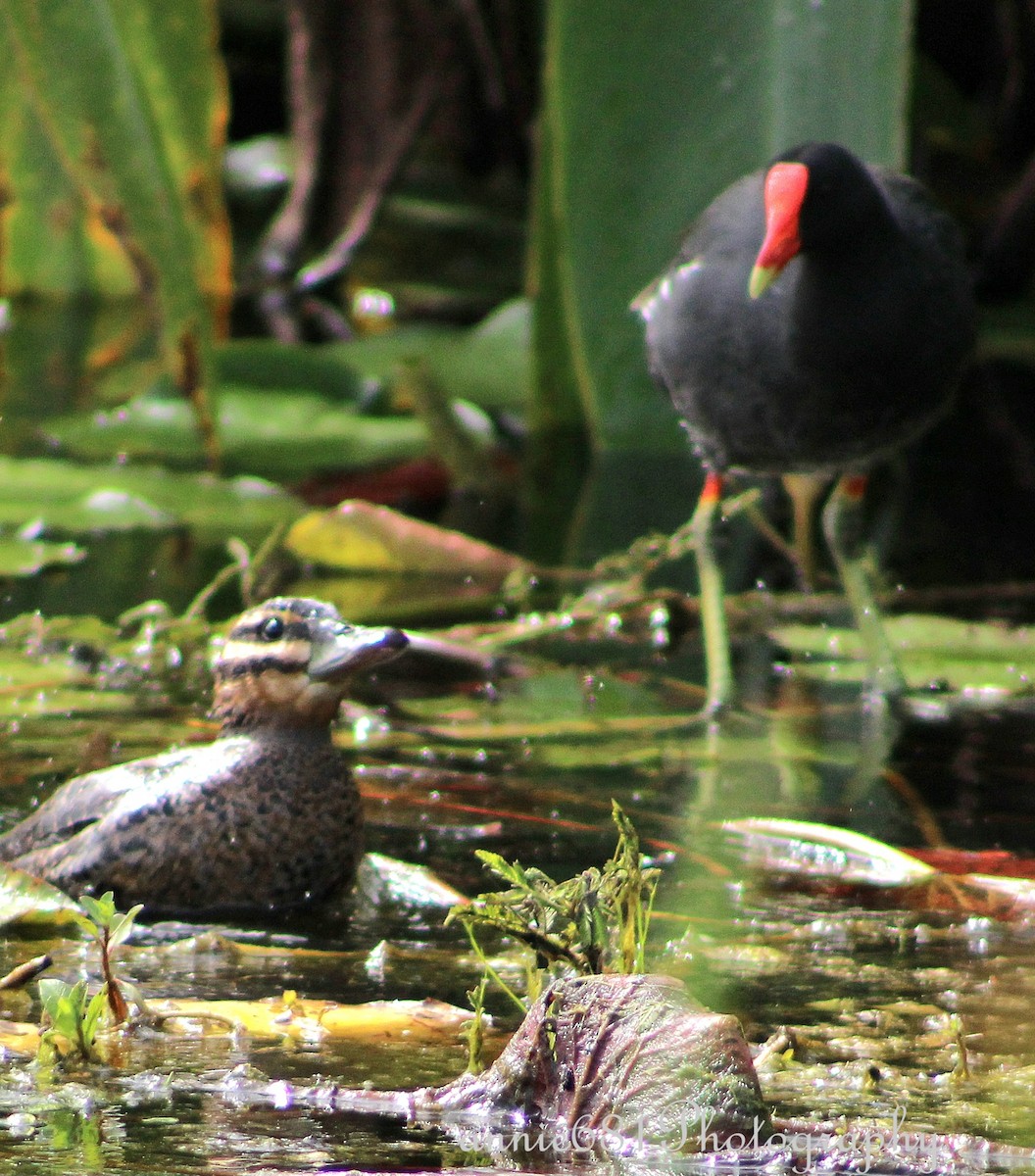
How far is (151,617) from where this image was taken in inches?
169

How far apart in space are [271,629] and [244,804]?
0.29 metres

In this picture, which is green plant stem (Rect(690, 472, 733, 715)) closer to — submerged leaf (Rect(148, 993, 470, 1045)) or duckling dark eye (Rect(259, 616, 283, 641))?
duckling dark eye (Rect(259, 616, 283, 641))

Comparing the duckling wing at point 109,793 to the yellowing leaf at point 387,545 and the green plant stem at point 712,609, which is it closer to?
the green plant stem at point 712,609

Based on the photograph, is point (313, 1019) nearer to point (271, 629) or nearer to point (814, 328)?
point (271, 629)

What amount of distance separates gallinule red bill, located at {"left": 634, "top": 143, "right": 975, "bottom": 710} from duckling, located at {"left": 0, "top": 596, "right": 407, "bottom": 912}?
125 cm

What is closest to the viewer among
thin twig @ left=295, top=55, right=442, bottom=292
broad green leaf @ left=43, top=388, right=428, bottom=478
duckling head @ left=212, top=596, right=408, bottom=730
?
duckling head @ left=212, top=596, right=408, bottom=730

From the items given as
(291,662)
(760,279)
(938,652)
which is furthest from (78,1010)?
(938,652)

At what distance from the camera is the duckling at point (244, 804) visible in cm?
284

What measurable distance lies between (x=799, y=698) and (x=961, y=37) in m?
7.78

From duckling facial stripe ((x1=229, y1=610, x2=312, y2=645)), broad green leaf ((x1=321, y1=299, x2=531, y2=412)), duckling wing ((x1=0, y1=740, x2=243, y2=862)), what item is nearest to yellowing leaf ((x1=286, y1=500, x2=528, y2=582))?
duckling facial stripe ((x1=229, y1=610, x2=312, y2=645))

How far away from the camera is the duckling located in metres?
2.84

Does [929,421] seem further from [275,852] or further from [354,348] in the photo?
[354,348]

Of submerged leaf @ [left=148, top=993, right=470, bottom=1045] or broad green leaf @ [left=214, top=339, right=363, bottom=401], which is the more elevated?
submerged leaf @ [left=148, top=993, right=470, bottom=1045]

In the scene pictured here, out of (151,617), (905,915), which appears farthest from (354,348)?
(905,915)
